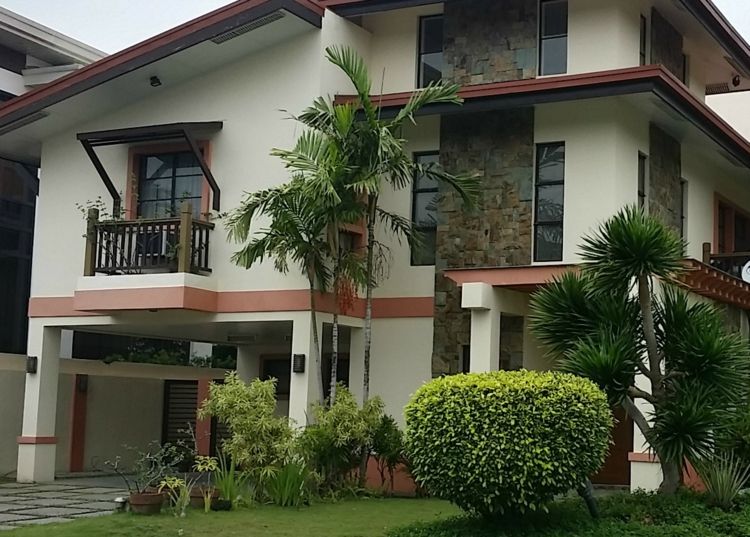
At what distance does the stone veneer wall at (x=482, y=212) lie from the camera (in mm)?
17734

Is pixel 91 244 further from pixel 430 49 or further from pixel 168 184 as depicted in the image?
pixel 430 49

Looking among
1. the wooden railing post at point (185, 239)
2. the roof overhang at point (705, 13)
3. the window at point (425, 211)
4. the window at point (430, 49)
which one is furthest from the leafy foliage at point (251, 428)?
the roof overhang at point (705, 13)

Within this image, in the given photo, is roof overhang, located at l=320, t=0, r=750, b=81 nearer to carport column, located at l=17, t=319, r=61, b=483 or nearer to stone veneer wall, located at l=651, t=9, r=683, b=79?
stone veneer wall, located at l=651, t=9, r=683, b=79

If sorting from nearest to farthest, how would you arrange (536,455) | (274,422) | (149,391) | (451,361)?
1. (536,455)
2. (274,422)
3. (451,361)
4. (149,391)

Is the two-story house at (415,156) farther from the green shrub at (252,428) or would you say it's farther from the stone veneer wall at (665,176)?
the green shrub at (252,428)

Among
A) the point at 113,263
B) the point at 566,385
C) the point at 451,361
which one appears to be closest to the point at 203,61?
the point at 113,263

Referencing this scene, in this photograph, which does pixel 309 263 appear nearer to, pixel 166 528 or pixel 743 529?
pixel 166 528

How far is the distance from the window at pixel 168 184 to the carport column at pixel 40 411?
308 centimetres

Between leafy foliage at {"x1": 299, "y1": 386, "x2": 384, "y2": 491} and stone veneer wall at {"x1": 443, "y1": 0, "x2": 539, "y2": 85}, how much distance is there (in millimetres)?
6042

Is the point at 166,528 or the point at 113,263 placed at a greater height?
the point at 113,263

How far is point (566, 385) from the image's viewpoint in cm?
1157

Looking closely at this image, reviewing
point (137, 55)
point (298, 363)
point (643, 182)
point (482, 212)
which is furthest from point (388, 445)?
point (137, 55)

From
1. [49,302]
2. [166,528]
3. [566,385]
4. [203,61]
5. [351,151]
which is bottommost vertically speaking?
[166,528]

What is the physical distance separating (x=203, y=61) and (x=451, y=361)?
6.74m
